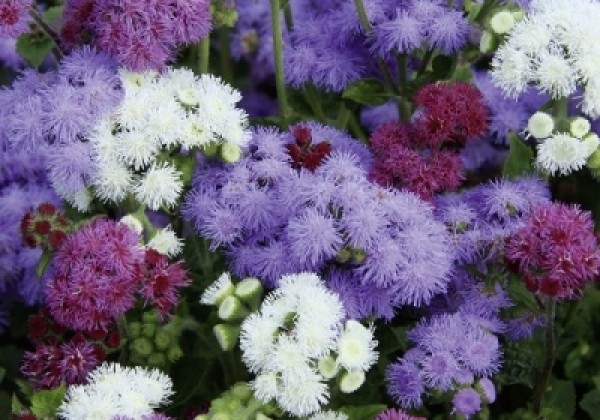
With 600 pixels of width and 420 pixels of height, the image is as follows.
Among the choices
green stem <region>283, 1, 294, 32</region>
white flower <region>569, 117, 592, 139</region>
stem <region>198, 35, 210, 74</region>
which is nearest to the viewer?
white flower <region>569, 117, 592, 139</region>

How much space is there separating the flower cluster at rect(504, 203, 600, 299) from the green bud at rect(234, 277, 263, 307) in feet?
1.52

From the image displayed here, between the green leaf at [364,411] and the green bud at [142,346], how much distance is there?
38cm

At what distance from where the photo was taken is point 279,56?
239 cm

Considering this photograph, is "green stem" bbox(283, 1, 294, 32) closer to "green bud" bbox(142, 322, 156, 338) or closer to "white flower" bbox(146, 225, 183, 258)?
"white flower" bbox(146, 225, 183, 258)

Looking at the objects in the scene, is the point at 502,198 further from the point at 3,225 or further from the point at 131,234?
the point at 3,225

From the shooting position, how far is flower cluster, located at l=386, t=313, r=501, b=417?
1964mm

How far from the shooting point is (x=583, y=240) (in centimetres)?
192

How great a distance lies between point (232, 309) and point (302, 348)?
0.18 meters

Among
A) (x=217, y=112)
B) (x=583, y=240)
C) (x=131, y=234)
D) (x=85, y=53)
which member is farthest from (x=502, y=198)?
(x=85, y=53)

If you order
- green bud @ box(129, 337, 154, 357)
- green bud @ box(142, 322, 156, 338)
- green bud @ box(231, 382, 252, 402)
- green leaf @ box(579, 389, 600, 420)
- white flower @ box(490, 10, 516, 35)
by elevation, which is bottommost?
green leaf @ box(579, 389, 600, 420)

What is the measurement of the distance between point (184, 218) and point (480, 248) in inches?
23.6

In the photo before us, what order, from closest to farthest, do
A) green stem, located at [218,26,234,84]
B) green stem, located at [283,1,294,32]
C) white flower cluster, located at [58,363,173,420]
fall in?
white flower cluster, located at [58,363,173,420] < green stem, located at [283,1,294,32] < green stem, located at [218,26,234,84]

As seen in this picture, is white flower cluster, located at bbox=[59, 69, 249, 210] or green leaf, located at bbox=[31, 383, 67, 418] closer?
green leaf, located at bbox=[31, 383, 67, 418]

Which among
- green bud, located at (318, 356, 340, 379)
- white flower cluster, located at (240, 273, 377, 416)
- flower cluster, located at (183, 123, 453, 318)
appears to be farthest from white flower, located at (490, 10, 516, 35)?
green bud, located at (318, 356, 340, 379)
